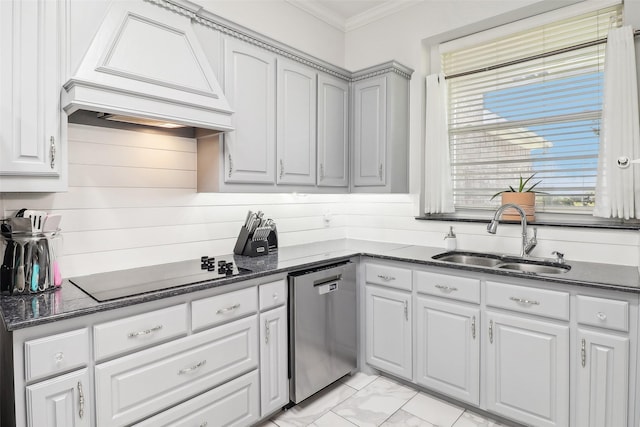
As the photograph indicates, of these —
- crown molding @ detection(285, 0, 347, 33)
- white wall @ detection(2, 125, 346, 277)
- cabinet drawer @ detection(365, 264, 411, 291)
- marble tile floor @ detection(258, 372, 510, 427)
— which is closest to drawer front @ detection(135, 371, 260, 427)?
marble tile floor @ detection(258, 372, 510, 427)

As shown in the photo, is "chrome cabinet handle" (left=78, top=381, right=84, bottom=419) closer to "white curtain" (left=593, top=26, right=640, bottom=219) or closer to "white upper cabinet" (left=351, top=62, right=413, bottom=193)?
"white upper cabinet" (left=351, top=62, right=413, bottom=193)

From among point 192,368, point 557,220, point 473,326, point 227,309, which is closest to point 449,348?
point 473,326

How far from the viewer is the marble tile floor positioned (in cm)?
224

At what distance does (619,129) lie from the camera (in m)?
2.29

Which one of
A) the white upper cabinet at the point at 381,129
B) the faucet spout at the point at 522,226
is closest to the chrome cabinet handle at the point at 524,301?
the faucet spout at the point at 522,226

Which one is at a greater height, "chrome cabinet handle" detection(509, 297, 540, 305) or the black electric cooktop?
the black electric cooktop

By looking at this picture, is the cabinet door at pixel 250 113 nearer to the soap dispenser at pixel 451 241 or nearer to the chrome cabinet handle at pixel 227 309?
the chrome cabinet handle at pixel 227 309

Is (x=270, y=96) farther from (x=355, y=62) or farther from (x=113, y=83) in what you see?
(x=355, y=62)

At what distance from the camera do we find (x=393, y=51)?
329cm

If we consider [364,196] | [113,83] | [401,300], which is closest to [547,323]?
[401,300]

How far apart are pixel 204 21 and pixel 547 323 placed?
2.49m

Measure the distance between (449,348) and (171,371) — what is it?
5.22 ft

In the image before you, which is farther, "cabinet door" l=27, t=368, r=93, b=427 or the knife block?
the knife block

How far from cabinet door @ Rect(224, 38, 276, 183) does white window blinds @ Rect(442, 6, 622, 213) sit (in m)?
1.56
